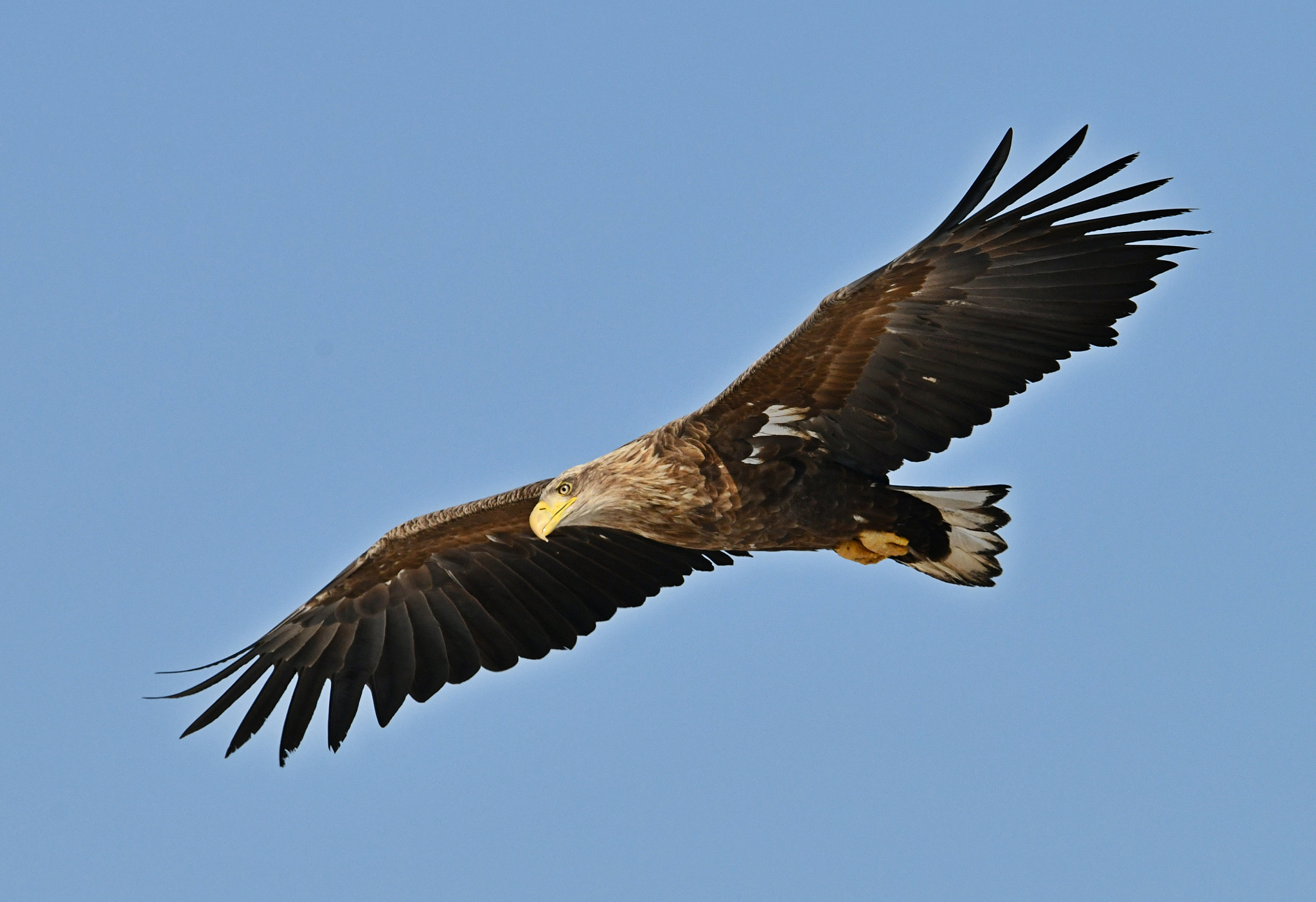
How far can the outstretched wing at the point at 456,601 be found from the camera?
37.4 feet

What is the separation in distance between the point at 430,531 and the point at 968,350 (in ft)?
13.0

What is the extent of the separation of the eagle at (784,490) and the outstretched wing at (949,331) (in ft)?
0.04

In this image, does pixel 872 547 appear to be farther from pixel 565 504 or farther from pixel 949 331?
pixel 565 504

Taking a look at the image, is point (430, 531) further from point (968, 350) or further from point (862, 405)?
point (968, 350)

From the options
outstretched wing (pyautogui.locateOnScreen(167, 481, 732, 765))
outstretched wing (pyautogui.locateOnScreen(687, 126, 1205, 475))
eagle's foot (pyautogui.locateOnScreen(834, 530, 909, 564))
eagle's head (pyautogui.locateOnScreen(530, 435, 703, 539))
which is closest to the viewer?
outstretched wing (pyautogui.locateOnScreen(687, 126, 1205, 475))

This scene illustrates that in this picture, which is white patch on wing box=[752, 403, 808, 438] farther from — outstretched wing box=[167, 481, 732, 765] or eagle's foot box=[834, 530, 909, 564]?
outstretched wing box=[167, 481, 732, 765]

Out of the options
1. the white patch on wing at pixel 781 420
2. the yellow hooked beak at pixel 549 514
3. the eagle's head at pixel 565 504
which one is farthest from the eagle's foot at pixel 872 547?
the yellow hooked beak at pixel 549 514

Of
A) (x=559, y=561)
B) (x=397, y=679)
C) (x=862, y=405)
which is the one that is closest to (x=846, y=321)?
(x=862, y=405)

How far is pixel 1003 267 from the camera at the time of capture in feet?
31.1

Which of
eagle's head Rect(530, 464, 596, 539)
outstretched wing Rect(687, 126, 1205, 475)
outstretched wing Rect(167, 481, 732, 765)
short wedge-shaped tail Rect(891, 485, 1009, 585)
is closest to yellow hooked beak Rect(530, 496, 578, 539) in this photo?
eagle's head Rect(530, 464, 596, 539)

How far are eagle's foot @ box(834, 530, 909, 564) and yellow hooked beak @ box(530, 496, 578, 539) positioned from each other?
1.76 metres

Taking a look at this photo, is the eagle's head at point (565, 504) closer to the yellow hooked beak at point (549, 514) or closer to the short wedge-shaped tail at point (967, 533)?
the yellow hooked beak at point (549, 514)

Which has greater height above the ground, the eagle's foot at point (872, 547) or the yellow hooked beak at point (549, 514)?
the yellow hooked beak at point (549, 514)

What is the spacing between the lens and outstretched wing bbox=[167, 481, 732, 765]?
11.4 m
